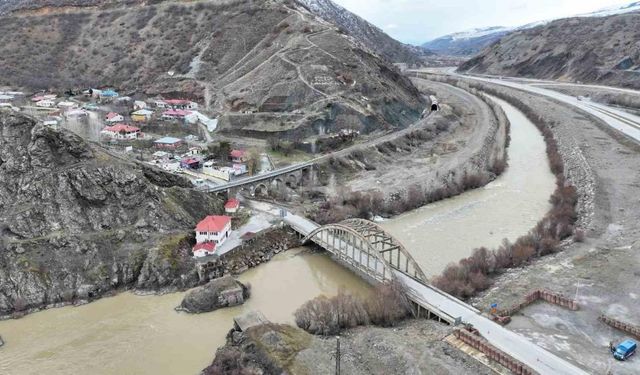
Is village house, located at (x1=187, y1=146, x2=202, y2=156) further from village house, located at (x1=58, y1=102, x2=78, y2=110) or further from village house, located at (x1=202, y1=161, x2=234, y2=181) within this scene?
village house, located at (x1=58, y1=102, x2=78, y2=110)

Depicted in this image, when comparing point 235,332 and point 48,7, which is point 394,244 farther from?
point 48,7

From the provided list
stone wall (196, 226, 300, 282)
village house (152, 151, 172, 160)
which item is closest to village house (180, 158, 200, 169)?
village house (152, 151, 172, 160)

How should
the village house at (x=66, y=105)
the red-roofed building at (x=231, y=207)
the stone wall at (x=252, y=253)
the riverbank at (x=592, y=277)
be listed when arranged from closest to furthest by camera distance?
the riverbank at (x=592, y=277) < the stone wall at (x=252, y=253) < the red-roofed building at (x=231, y=207) < the village house at (x=66, y=105)

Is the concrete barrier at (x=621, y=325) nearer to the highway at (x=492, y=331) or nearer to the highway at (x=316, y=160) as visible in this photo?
the highway at (x=492, y=331)

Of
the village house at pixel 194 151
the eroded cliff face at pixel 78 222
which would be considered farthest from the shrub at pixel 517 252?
the village house at pixel 194 151

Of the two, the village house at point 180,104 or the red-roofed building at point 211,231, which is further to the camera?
the village house at point 180,104

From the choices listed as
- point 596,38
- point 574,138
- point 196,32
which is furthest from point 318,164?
point 596,38

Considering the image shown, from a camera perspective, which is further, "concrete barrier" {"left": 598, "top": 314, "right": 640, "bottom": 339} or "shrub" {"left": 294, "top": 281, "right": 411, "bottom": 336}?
"shrub" {"left": 294, "top": 281, "right": 411, "bottom": 336}
